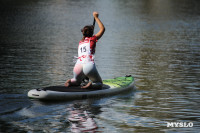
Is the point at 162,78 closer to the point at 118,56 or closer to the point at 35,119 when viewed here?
the point at 118,56

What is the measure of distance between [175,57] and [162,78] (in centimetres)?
688

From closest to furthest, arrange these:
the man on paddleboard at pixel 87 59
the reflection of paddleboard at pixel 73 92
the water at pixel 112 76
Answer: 1. the water at pixel 112 76
2. the reflection of paddleboard at pixel 73 92
3. the man on paddleboard at pixel 87 59

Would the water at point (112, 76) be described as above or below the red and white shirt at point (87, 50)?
below

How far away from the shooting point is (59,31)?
3756cm

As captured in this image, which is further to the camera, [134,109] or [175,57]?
[175,57]

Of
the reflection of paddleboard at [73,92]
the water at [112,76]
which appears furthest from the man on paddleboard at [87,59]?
the water at [112,76]

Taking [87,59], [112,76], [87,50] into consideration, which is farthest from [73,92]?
[112,76]

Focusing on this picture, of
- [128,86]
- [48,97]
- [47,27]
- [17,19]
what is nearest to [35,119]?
[48,97]

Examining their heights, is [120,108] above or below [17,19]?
below

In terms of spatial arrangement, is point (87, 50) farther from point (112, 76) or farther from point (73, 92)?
point (112, 76)

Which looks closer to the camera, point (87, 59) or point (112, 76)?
point (87, 59)

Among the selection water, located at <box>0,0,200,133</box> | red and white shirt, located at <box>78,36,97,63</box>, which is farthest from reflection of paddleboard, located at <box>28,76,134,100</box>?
red and white shirt, located at <box>78,36,97,63</box>

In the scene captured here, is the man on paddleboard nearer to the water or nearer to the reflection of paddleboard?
the reflection of paddleboard

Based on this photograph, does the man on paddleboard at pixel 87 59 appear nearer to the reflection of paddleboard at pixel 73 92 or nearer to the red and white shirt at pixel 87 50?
the red and white shirt at pixel 87 50
